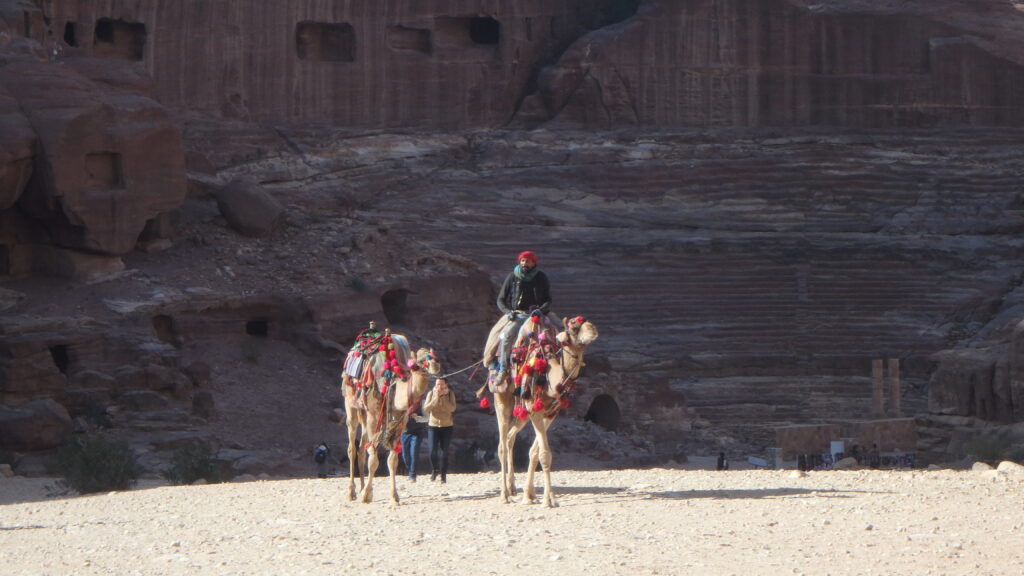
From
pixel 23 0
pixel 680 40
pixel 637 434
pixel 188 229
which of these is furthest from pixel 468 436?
pixel 680 40

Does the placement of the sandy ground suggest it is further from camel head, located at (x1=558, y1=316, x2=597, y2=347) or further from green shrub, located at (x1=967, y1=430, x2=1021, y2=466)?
green shrub, located at (x1=967, y1=430, x2=1021, y2=466)

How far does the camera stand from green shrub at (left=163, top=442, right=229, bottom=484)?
20141 millimetres

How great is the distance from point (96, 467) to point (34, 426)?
420cm

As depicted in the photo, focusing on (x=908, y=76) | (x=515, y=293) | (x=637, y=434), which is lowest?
(x=637, y=434)

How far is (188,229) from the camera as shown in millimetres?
30312

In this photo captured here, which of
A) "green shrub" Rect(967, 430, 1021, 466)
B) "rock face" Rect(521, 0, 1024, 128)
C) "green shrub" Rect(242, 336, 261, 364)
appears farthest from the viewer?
"rock face" Rect(521, 0, 1024, 128)

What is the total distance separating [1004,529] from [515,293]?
4.87 metres

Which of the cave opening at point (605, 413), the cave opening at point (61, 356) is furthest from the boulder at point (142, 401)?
the cave opening at point (605, 413)

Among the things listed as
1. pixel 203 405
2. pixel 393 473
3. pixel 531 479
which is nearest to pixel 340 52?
pixel 203 405

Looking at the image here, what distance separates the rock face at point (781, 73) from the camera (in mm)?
41594

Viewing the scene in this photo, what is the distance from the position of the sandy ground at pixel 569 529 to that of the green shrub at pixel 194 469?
440 cm

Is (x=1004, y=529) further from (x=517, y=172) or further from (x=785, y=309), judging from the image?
(x=517, y=172)

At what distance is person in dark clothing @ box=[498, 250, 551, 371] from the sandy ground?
1.54 m

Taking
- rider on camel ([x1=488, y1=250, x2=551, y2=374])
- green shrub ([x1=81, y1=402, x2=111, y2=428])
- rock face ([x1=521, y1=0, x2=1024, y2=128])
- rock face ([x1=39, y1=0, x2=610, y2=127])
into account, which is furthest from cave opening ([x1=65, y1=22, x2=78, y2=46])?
rider on camel ([x1=488, y1=250, x2=551, y2=374])
